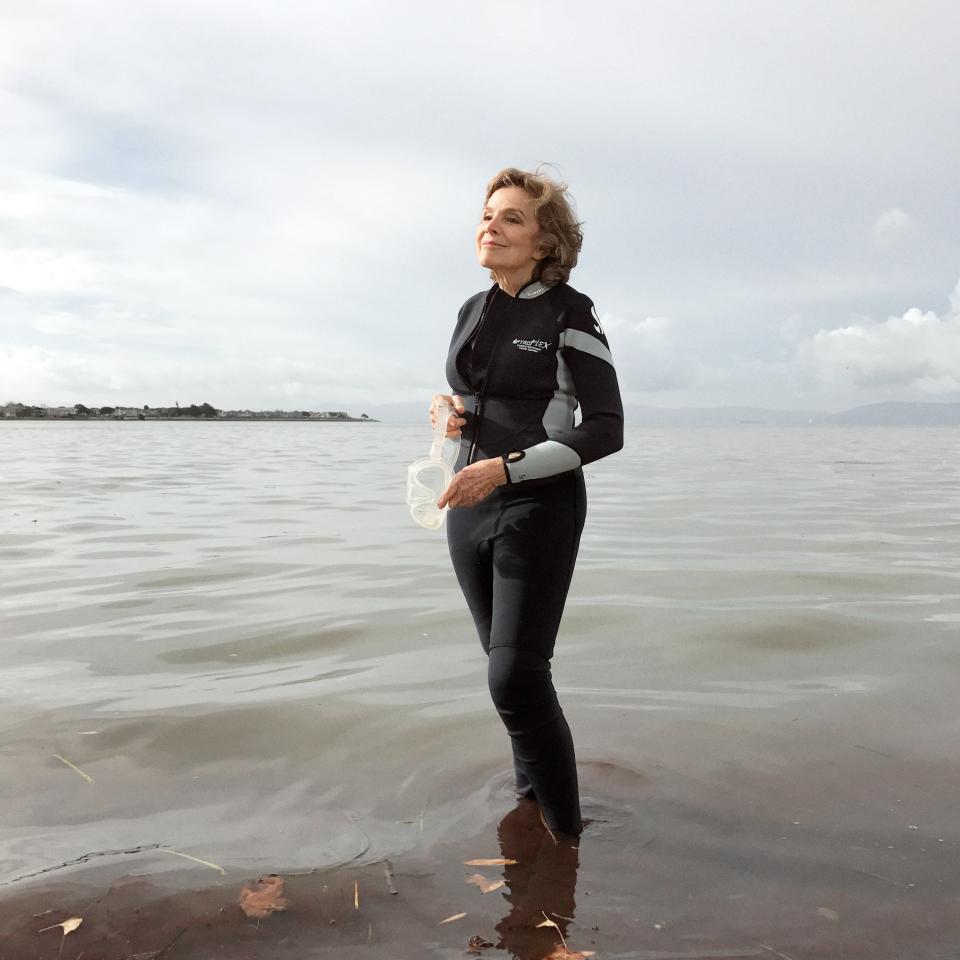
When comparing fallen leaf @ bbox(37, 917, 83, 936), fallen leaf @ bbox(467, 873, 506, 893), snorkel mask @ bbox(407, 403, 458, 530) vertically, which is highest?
snorkel mask @ bbox(407, 403, 458, 530)

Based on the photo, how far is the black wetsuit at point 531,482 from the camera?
306 cm

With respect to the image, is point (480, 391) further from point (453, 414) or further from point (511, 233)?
point (511, 233)

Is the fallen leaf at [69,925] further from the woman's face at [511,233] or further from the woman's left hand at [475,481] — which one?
the woman's face at [511,233]

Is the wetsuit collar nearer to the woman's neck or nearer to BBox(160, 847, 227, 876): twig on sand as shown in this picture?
the woman's neck

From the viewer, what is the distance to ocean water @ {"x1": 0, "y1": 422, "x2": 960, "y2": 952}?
3.50 meters

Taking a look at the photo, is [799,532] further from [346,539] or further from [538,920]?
[538,920]

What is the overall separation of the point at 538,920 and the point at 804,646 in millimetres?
4069

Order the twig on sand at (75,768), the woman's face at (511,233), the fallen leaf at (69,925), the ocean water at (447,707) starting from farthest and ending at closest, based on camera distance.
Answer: the twig on sand at (75,768) < the ocean water at (447,707) < the woman's face at (511,233) < the fallen leaf at (69,925)

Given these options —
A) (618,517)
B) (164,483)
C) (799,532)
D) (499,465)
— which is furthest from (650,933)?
(164,483)

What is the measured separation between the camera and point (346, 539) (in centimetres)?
1113

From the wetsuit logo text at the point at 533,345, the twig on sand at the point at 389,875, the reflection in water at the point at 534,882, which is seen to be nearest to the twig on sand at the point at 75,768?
the twig on sand at the point at 389,875

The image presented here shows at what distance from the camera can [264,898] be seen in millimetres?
3037

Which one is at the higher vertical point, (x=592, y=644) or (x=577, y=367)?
(x=577, y=367)

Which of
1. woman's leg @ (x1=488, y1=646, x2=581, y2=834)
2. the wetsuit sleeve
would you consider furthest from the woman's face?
woman's leg @ (x1=488, y1=646, x2=581, y2=834)
